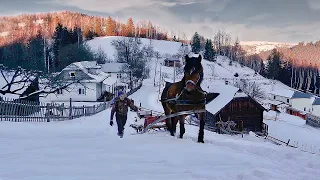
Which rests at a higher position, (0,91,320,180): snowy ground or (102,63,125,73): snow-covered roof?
(102,63,125,73): snow-covered roof

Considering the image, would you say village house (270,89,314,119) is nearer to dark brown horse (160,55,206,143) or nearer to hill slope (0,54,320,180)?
dark brown horse (160,55,206,143)

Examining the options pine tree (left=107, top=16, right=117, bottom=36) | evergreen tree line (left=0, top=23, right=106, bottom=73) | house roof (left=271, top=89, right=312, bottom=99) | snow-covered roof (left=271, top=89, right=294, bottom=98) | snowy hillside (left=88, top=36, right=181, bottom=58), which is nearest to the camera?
house roof (left=271, top=89, right=312, bottom=99)

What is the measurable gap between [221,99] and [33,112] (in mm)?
22765

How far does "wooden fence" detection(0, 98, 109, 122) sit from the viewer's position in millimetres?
14806

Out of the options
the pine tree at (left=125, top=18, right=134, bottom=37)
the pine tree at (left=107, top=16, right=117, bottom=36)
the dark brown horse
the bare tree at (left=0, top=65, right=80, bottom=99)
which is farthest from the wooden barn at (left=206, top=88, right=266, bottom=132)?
the pine tree at (left=125, top=18, right=134, bottom=37)

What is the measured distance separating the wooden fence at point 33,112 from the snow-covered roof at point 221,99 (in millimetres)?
16413

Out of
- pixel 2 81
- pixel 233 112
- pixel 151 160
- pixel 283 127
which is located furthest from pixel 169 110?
Answer: pixel 283 127

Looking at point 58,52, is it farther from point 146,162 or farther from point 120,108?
point 146,162

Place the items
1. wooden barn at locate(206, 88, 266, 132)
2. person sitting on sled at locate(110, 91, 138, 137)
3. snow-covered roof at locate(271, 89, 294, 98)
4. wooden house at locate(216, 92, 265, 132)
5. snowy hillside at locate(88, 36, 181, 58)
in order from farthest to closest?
1. snowy hillside at locate(88, 36, 181, 58)
2. snow-covered roof at locate(271, 89, 294, 98)
3. wooden house at locate(216, 92, 265, 132)
4. wooden barn at locate(206, 88, 266, 132)
5. person sitting on sled at locate(110, 91, 138, 137)

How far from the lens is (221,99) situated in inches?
1350

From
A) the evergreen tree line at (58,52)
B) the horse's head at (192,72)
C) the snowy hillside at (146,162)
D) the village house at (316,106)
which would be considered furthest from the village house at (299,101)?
the snowy hillside at (146,162)

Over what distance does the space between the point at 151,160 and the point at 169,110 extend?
12.6ft

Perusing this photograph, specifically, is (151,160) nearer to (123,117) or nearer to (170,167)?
(170,167)

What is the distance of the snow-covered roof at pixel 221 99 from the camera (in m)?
32.7
